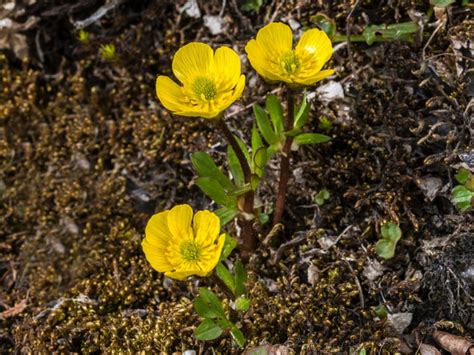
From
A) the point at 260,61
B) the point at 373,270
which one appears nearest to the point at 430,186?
the point at 373,270

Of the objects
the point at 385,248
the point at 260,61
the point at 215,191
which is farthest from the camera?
the point at 385,248

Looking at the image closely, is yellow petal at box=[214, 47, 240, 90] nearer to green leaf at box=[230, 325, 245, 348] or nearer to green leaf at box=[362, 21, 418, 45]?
green leaf at box=[362, 21, 418, 45]

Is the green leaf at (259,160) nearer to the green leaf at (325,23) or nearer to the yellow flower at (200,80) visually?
the yellow flower at (200,80)

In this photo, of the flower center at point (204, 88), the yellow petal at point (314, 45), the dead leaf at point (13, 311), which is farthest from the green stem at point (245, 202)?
the dead leaf at point (13, 311)

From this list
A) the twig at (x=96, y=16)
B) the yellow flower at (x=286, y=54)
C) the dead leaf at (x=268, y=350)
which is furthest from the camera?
the twig at (x=96, y=16)

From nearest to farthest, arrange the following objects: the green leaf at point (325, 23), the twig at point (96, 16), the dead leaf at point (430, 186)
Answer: the dead leaf at point (430, 186)
the green leaf at point (325, 23)
the twig at point (96, 16)

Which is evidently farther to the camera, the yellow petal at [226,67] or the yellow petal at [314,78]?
the yellow petal at [226,67]

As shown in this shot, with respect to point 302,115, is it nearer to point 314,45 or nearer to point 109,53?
point 314,45

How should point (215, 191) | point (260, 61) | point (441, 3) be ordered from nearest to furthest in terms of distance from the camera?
point (260, 61), point (215, 191), point (441, 3)

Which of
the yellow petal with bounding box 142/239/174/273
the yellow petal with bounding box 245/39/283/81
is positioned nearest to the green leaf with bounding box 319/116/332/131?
the yellow petal with bounding box 245/39/283/81
